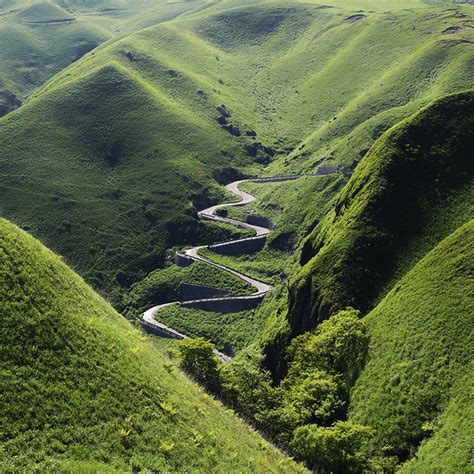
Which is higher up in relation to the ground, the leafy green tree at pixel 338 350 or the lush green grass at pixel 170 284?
the leafy green tree at pixel 338 350

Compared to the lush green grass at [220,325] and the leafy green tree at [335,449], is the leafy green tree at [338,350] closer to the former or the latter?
the leafy green tree at [335,449]

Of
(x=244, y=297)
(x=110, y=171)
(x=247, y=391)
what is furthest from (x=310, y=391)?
(x=110, y=171)

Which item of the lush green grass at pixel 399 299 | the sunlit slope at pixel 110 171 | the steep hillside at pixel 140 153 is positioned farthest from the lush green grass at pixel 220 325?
the sunlit slope at pixel 110 171

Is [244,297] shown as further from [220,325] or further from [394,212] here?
[394,212]

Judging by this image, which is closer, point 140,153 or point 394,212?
point 394,212

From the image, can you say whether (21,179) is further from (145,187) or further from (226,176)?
(226,176)

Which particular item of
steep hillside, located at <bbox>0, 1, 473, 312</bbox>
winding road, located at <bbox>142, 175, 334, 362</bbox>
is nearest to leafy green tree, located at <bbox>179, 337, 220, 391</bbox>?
winding road, located at <bbox>142, 175, 334, 362</bbox>

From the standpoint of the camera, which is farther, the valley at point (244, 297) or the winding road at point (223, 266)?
the winding road at point (223, 266)
